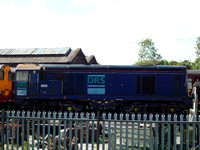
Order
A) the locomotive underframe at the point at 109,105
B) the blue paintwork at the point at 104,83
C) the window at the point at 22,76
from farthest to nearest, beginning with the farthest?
the window at the point at 22,76 < the locomotive underframe at the point at 109,105 < the blue paintwork at the point at 104,83

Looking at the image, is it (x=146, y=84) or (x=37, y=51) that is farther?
(x=37, y=51)

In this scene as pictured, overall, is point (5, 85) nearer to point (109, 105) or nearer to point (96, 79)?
point (96, 79)

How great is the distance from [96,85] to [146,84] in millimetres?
3229

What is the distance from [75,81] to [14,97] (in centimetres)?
426

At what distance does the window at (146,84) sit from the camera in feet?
61.4

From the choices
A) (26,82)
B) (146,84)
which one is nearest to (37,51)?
(26,82)

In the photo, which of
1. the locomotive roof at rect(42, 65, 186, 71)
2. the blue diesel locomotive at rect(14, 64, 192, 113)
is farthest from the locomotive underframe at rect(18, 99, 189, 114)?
the locomotive roof at rect(42, 65, 186, 71)

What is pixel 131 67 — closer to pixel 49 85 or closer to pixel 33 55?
pixel 49 85

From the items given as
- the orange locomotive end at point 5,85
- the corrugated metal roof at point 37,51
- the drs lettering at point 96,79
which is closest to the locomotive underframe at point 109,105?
the drs lettering at point 96,79

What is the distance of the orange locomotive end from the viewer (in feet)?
66.1

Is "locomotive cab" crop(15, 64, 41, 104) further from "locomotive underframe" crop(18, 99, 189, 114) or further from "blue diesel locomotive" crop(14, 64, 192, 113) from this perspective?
"locomotive underframe" crop(18, 99, 189, 114)

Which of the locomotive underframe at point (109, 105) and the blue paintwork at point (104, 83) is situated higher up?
the blue paintwork at point (104, 83)

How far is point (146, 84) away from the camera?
18766 mm

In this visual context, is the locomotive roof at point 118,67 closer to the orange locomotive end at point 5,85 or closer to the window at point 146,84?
the window at point 146,84
